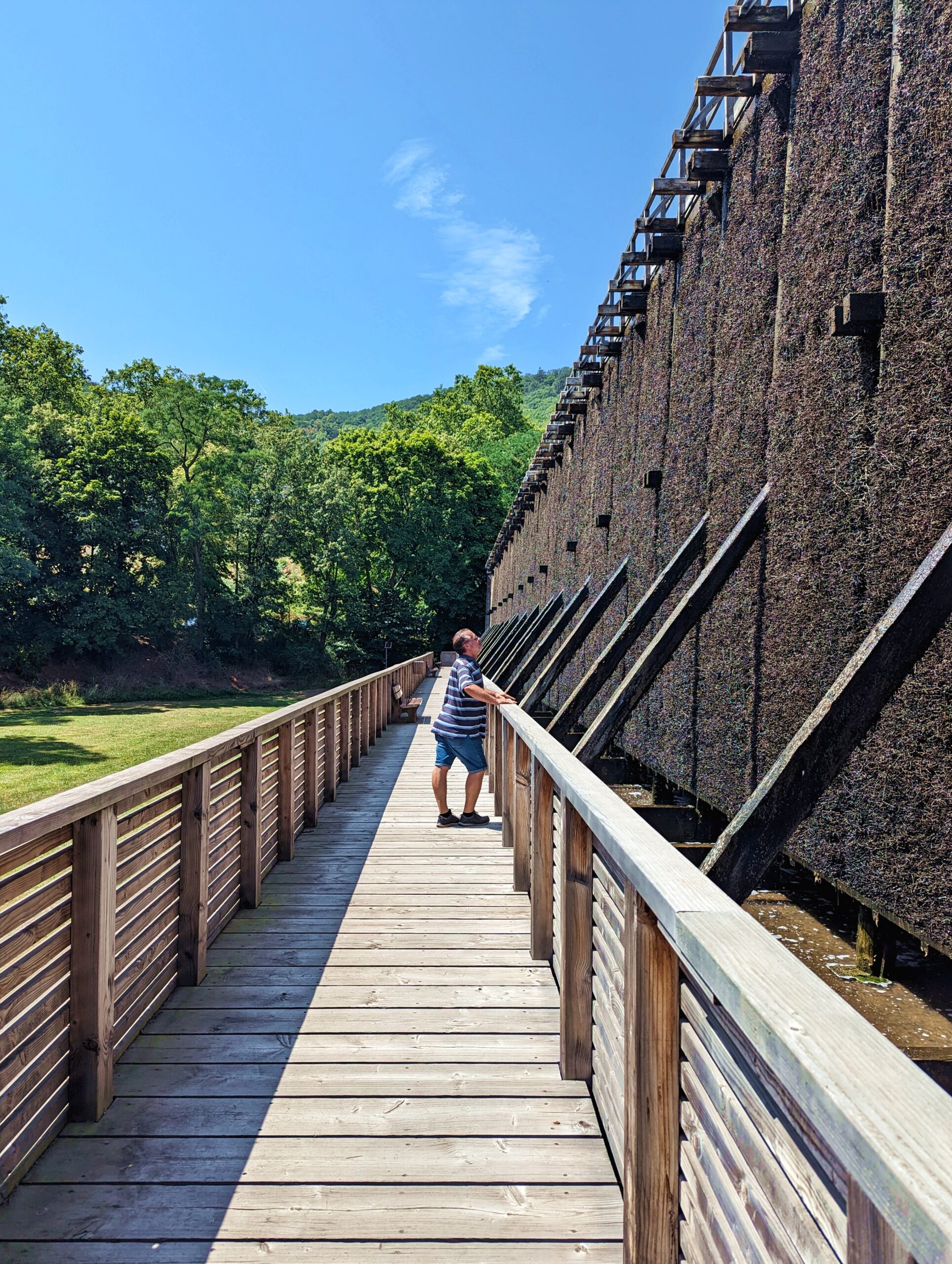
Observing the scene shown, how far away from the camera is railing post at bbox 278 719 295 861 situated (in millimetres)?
4941

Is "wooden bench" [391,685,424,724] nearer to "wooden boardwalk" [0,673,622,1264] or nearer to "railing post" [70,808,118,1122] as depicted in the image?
"wooden boardwalk" [0,673,622,1264]

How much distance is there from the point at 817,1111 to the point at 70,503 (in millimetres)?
35457

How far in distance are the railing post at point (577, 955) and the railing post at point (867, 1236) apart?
169 cm

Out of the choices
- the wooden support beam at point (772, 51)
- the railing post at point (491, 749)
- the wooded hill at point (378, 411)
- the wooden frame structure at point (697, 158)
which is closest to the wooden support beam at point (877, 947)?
the railing post at point (491, 749)

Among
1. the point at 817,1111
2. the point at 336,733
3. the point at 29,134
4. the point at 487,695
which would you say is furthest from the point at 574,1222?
the point at 29,134

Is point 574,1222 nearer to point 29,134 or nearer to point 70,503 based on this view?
point 29,134

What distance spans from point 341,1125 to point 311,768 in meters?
3.98

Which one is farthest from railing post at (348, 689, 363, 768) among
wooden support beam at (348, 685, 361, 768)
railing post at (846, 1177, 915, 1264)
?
railing post at (846, 1177, 915, 1264)

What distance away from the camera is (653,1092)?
1570 millimetres

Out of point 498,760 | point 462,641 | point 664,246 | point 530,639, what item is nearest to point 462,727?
point 462,641

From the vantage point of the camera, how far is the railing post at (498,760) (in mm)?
6478

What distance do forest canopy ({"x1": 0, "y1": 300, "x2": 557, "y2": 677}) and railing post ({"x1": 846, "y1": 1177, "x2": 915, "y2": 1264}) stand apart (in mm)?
29908

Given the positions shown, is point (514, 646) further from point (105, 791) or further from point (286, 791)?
point (105, 791)

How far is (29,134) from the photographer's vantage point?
21.1 metres
